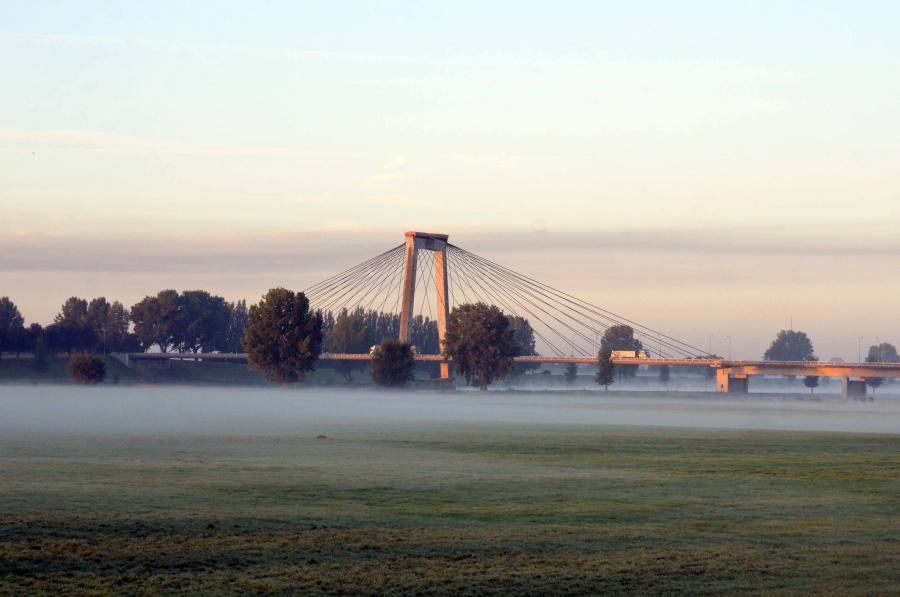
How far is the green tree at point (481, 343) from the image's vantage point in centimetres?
15962

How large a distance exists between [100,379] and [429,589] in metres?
143

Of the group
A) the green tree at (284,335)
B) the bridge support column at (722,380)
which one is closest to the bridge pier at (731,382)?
the bridge support column at (722,380)

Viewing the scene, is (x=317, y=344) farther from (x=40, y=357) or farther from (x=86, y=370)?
(x=40, y=357)

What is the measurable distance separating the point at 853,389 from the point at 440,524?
584 ft

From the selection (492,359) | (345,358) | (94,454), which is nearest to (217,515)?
(94,454)

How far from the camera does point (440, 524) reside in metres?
24.5

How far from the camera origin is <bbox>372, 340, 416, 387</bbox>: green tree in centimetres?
14712

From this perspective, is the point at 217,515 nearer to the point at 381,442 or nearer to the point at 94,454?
the point at 94,454

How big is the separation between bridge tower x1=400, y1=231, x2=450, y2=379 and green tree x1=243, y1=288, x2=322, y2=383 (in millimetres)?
12544

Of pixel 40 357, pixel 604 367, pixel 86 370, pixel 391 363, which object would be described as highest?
pixel 40 357

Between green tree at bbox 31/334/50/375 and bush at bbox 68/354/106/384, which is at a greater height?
green tree at bbox 31/334/50/375

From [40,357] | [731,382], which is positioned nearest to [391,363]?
[731,382]

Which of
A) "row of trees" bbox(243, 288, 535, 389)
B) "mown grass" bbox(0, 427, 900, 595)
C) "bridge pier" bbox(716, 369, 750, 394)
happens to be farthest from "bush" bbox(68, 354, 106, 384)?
"mown grass" bbox(0, 427, 900, 595)

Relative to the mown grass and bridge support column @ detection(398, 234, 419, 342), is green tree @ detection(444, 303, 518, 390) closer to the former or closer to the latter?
bridge support column @ detection(398, 234, 419, 342)
